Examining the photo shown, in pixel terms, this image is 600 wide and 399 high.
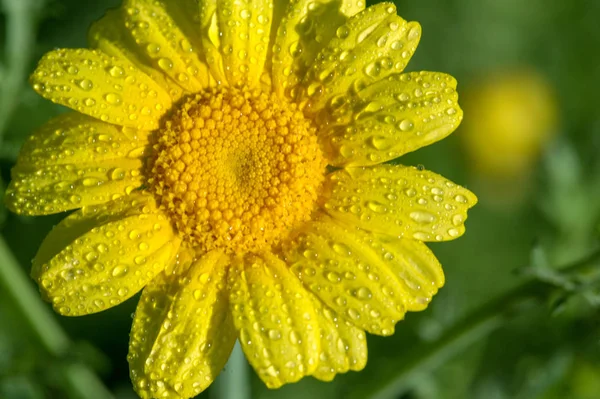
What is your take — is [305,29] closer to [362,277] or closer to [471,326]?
[362,277]

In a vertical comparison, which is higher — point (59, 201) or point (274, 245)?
point (59, 201)

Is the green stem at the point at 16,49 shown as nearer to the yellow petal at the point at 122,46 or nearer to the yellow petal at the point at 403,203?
the yellow petal at the point at 122,46

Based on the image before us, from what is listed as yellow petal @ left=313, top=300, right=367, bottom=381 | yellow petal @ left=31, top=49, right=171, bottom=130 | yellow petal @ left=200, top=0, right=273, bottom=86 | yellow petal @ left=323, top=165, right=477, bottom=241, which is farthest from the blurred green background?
yellow petal @ left=200, top=0, right=273, bottom=86

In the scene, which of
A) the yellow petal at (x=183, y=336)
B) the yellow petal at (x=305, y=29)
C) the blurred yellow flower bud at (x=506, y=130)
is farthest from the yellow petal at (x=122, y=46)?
the blurred yellow flower bud at (x=506, y=130)

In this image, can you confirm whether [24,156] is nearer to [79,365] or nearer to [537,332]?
[79,365]

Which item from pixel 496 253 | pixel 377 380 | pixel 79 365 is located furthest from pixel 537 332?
pixel 79 365

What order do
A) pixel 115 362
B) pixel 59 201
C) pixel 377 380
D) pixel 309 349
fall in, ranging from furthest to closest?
pixel 115 362
pixel 377 380
pixel 59 201
pixel 309 349

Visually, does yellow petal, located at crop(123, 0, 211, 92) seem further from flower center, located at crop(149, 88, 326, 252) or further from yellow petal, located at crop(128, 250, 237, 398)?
yellow petal, located at crop(128, 250, 237, 398)
